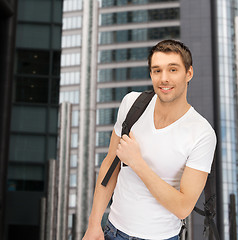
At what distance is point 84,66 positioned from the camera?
703 centimetres

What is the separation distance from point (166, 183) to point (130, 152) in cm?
16

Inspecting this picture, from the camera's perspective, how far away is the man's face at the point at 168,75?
1.43m

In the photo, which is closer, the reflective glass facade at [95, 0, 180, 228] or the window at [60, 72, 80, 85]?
the reflective glass facade at [95, 0, 180, 228]

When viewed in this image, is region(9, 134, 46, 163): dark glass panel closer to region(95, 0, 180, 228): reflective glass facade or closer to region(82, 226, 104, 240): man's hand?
region(82, 226, 104, 240): man's hand

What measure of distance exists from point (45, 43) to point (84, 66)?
219cm

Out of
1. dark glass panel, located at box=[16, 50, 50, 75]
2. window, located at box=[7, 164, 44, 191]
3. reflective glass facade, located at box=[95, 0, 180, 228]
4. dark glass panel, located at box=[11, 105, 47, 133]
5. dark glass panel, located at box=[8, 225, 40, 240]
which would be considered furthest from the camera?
reflective glass facade, located at box=[95, 0, 180, 228]

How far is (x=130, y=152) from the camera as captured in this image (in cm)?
→ 142

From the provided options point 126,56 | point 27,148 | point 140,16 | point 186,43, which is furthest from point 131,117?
point 140,16

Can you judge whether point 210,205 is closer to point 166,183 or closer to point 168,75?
point 166,183

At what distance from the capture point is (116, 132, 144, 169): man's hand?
140cm

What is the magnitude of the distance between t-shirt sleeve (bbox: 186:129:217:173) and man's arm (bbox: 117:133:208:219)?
0.02 m

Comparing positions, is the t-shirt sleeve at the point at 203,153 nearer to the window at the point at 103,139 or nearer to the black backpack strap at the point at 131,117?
the black backpack strap at the point at 131,117

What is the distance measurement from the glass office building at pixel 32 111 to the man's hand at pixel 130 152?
6.71 metres

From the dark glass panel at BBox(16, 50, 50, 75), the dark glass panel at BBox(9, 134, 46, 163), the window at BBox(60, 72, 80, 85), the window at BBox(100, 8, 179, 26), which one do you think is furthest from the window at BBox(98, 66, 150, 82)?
the dark glass panel at BBox(9, 134, 46, 163)
